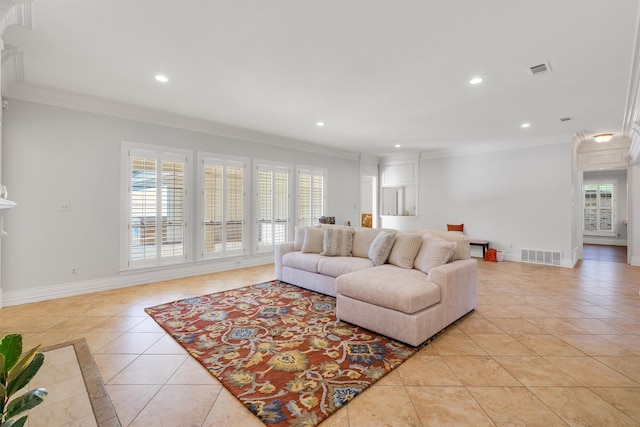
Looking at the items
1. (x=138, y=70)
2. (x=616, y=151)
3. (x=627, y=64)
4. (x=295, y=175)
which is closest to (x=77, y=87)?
(x=138, y=70)

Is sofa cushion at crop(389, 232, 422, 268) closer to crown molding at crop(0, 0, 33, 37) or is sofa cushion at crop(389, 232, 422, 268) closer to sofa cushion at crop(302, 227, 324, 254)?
sofa cushion at crop(302, 227, 324, 254)

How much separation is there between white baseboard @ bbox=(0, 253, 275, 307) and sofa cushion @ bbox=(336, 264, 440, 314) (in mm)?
3183

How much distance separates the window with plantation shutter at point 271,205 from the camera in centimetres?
604

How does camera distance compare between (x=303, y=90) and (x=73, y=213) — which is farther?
(x=73, y=213)

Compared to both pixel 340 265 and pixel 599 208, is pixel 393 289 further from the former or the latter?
pixel 599 208

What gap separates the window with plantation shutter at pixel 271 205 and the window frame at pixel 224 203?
0.84 ft

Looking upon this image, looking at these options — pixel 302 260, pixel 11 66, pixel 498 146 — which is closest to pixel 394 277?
pixel 302 260

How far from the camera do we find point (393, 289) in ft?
8.73

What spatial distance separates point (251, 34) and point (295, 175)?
4158 mm

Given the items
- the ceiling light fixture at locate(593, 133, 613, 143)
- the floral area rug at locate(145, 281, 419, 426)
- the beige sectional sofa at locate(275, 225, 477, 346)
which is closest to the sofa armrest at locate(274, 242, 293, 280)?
the beige sectional sofa at locate(275, 225, 477, 346)

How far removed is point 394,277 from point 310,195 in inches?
169

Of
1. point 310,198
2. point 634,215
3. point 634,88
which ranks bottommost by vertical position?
point 634,215

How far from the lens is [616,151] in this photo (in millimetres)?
6238

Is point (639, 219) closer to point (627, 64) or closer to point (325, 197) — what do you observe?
point (627, 64)
